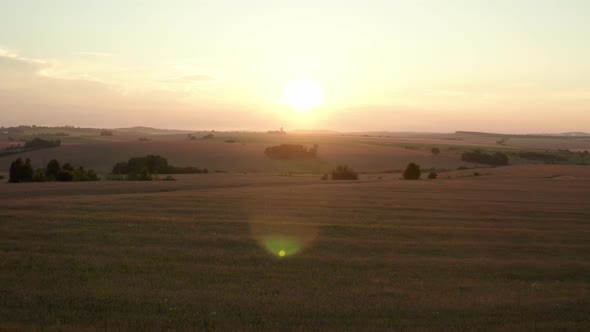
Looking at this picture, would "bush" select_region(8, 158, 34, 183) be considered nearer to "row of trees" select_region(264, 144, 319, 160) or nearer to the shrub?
the shrub

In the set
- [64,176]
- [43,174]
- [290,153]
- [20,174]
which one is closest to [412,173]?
[64,176]

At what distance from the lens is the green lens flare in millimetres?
20009

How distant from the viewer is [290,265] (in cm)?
1783

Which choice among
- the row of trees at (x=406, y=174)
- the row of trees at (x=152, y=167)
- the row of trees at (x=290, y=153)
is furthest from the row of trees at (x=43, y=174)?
the row of trees at (x=290, y=153)

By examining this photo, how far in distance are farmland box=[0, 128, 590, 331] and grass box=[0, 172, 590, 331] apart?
0.05 m

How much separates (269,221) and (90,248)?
9489 mm

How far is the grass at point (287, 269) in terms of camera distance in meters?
12.7

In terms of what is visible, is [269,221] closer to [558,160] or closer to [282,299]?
[282,299]

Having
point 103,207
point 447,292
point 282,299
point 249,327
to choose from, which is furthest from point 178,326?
point 103,207

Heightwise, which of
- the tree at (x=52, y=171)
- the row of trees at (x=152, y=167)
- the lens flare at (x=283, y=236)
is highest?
the lens flare at (x=283, y=236)

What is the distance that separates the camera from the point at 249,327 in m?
11.9

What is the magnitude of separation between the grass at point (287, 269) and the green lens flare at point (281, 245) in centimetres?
32

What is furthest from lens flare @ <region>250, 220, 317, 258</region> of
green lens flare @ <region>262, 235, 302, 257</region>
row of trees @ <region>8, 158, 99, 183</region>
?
row of trees @ <region>8, 158, 99, 183</region>

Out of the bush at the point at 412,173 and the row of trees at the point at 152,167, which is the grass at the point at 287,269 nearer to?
the bush at the point at 412,173
